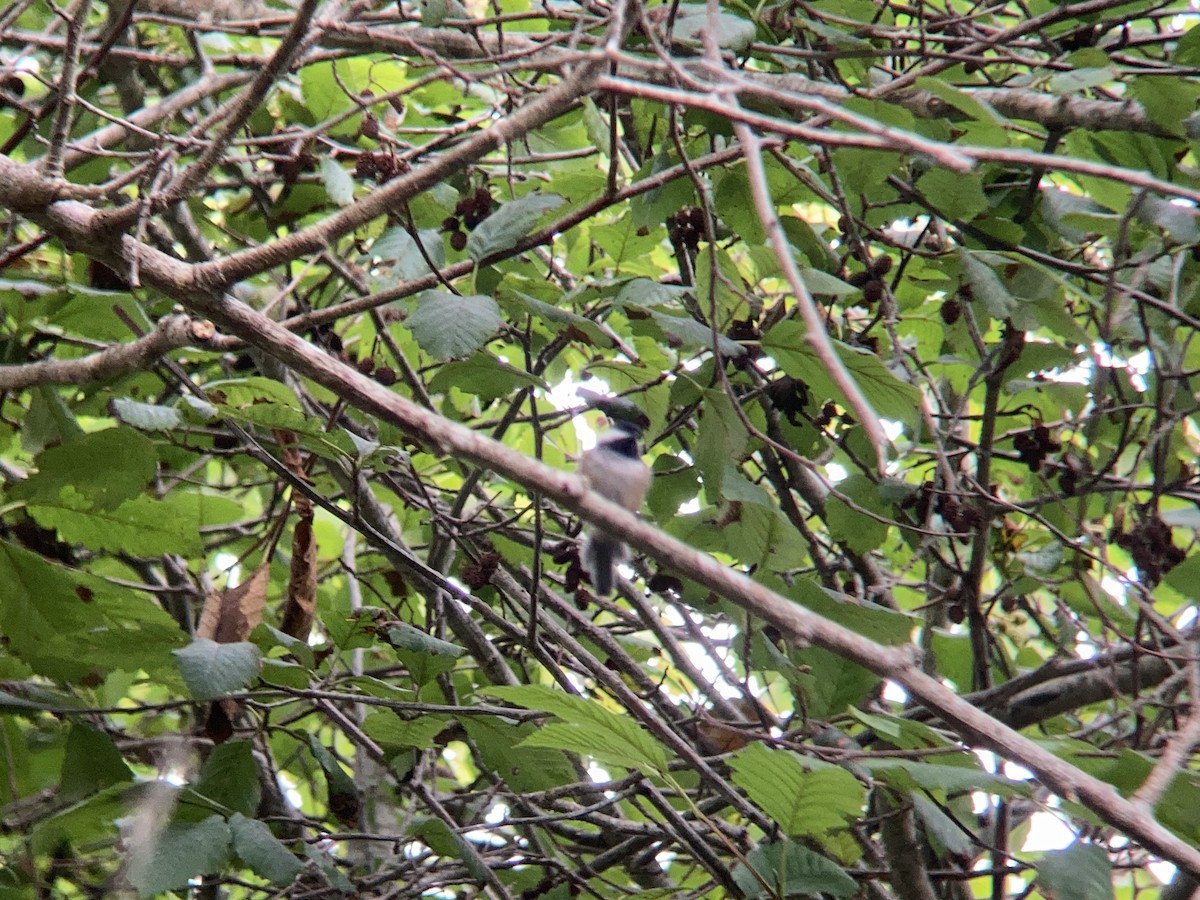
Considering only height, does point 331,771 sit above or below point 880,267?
below

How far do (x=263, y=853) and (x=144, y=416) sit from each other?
108 centimetres

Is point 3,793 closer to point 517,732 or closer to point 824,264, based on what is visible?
point 517,732

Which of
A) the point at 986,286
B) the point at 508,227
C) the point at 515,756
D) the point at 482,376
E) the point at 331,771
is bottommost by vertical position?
the point at 331,771

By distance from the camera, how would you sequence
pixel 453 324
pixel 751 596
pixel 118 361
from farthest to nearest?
1. pixel 118 361
2. pixel 453 324
3. pixel 751 596

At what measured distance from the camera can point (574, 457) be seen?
4039 mm

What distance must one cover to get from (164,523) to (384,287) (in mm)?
941

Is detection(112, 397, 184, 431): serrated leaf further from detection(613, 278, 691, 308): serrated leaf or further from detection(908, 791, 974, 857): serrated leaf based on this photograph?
detection(908, 791, 974, 857): serrated leaf

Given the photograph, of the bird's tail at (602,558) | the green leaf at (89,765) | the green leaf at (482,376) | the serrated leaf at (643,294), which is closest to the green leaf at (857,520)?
the bird's tail at (602,558)

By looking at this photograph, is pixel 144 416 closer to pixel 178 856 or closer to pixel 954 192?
pixel 178 856

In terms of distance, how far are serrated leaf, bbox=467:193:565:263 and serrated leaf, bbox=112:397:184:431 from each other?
34.3 inches

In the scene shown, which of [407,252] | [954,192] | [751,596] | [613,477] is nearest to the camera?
[751,596]

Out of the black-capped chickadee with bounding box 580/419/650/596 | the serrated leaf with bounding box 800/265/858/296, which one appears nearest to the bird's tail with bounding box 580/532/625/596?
the black-capped chickadee with bounding box 580/419/650/596

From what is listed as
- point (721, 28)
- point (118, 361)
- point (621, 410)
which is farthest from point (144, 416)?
point (721, 28)

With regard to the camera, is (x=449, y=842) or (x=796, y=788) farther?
(x=449, y=842)
